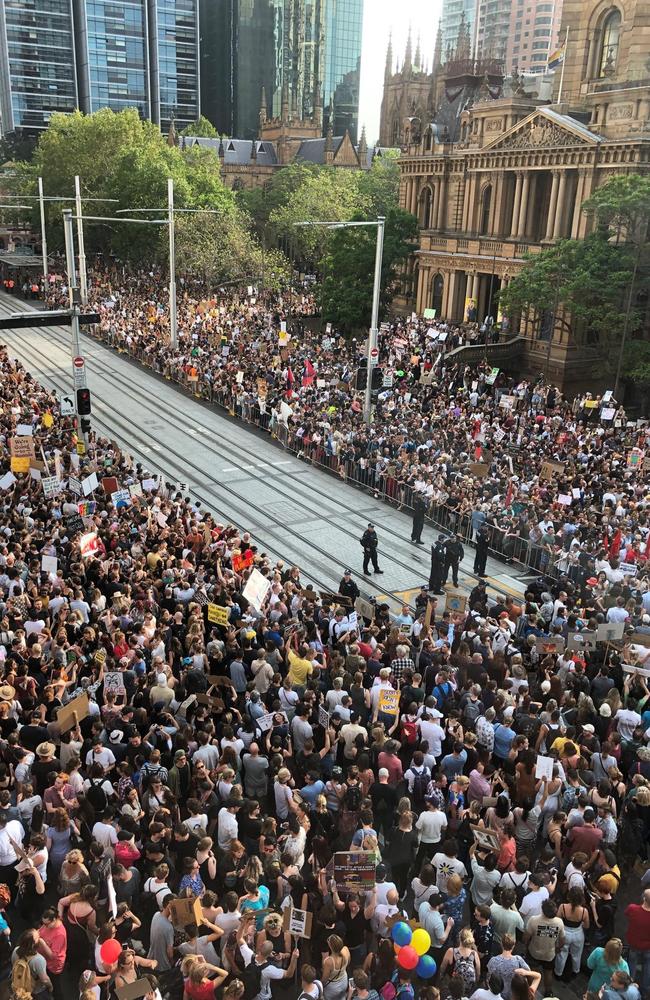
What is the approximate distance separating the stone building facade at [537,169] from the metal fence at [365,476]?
14311mm

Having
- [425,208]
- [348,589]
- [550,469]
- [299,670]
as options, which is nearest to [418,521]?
[550,469]

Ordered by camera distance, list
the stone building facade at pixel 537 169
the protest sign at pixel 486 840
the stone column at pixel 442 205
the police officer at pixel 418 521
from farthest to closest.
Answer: the stone column at pixel 442 205
the stone building facade at pixel 537 169
the police officer at pixel 418 521
the protest sign at pixel 486 840

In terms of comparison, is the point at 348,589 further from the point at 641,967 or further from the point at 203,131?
the point at 203,131

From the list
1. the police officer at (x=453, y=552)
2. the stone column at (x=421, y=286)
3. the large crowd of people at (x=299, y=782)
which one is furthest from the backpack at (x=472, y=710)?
the stone column at (x=421, y=286)

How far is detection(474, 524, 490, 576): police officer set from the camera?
2064 centimetres

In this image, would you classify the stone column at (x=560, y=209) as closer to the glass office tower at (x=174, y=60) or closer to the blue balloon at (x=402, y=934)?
the blue balloon at (x=402, y=934)

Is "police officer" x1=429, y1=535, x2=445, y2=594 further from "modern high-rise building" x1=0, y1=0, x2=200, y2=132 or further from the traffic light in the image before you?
"modern high-rise building" x1=0, y1=0, x2=200, y2=132

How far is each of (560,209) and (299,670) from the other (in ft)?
124

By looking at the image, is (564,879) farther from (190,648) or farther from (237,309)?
(237,309)

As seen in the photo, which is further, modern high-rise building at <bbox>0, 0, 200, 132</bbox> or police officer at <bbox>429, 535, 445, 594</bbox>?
modern high-rise building at <bbox>0, 0, 200, 132</bbox>

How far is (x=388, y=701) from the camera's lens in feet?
36.1

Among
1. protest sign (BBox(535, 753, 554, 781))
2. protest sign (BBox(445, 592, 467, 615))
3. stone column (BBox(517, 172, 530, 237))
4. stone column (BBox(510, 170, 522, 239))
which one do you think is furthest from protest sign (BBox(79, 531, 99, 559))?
stone column (BBox(510, 170, 522, 239))

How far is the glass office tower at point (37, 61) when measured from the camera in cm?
11869

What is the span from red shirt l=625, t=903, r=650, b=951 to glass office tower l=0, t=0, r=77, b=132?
5201 inches
